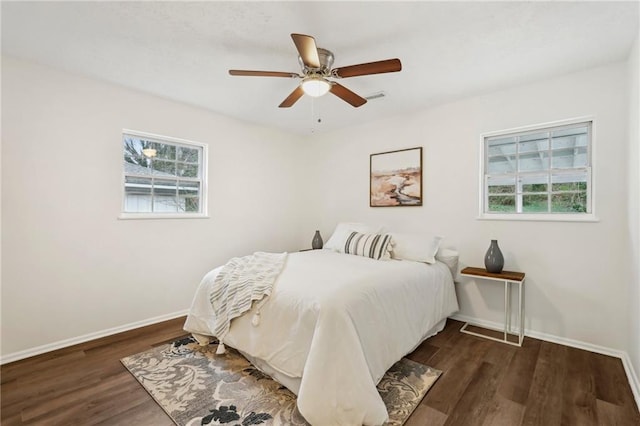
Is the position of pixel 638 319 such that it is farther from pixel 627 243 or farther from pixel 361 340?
pixel 361 340

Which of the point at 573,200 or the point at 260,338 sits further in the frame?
the point at 573,200

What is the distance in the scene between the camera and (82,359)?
8.00 feet

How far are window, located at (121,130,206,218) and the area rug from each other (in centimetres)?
157

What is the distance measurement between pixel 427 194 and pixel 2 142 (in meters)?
4.15

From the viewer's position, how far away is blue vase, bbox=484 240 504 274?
283cm

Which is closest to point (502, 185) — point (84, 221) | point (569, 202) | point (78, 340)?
point (569, 202)

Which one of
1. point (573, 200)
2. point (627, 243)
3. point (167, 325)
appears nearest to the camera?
point (627, 243)

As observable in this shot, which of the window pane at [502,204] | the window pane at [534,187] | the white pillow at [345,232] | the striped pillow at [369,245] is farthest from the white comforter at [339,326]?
the window pane at [534,187]

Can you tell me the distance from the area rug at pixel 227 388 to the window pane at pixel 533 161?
2.26 meters

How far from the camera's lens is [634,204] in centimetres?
214

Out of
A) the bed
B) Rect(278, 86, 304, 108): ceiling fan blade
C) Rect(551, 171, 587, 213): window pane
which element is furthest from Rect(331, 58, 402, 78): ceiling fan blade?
Rect(551, 171, 587, 213): window pane

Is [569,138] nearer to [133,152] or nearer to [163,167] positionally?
[163,167]

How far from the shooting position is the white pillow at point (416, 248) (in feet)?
10.1

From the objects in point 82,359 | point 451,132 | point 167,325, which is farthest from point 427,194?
point 82,359
